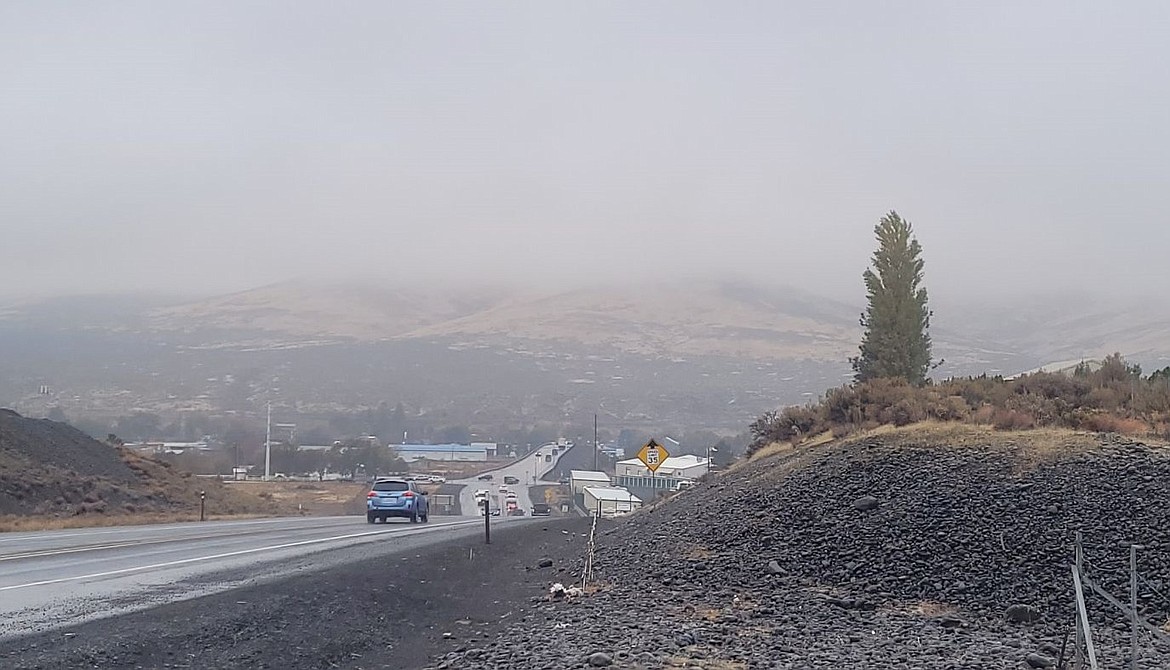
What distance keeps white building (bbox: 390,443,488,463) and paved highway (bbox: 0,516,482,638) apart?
7345 cm

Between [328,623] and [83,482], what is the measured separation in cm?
3316

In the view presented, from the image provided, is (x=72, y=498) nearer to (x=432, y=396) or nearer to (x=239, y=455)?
(x=239, y=455)

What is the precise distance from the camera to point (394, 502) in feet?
122

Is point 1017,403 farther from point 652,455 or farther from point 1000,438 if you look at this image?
point 652,455

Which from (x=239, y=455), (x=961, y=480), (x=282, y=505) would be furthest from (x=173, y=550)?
(x=239, y=455)

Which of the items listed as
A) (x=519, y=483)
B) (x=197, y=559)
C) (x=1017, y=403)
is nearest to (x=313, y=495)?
(x=519, y=483)

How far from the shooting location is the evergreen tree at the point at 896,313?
110ft

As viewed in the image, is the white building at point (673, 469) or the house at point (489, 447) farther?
the house at point (489, 447)

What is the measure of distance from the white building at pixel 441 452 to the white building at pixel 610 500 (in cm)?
4797

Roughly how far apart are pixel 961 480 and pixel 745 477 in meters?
7.02

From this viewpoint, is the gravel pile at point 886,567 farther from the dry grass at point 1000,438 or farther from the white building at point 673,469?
the white building at point 673,469

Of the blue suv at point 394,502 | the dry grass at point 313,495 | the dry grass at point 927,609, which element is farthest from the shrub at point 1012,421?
the dry grass at point 313,495

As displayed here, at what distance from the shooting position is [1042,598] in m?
13.8

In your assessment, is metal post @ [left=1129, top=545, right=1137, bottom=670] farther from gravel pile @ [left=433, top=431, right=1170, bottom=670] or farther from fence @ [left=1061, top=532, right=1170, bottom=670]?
gravel pile @ [left=433, top=431, right=1170, bottom=670]
